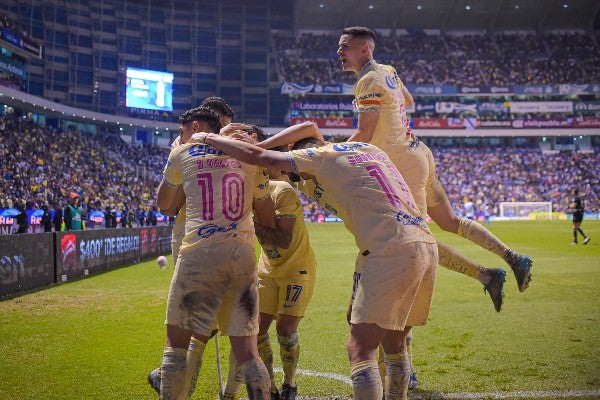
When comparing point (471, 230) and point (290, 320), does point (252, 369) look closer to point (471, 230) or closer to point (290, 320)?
point (290, 320)

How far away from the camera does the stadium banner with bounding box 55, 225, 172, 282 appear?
A: 14.8 m

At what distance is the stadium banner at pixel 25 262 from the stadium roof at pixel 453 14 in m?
60.6

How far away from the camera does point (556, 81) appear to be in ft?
223

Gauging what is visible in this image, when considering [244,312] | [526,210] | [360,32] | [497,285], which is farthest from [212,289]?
[526,210]

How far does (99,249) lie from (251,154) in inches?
575

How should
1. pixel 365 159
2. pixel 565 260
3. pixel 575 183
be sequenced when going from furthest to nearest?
pixel 575 183 < pixel 565 260 < pixel 365 159

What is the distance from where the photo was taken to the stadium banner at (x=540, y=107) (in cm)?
6781

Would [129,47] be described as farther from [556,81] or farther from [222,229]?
[222,229]

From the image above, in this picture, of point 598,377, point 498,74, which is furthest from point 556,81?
point 598,377

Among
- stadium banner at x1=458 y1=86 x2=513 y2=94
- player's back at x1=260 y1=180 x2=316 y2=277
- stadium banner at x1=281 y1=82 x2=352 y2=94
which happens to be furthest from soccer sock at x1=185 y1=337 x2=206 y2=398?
stadium banner at x1=458 y1=86 x2=513 y2=94

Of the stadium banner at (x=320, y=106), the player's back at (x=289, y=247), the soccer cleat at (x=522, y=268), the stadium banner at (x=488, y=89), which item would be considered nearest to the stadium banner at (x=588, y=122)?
the stadium banner at (x=488, y=89)

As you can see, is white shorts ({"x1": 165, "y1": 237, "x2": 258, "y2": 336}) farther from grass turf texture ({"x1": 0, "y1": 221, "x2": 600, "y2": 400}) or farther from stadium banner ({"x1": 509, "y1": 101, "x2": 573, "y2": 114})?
stadium banner ({"x1": 509, "y1": 101, "x2": 573, "y2": 114})

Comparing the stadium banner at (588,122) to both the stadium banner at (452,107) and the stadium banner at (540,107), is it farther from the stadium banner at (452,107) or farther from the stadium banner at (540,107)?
the stadium banner at (452,107)

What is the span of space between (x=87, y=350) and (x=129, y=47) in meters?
66.1
